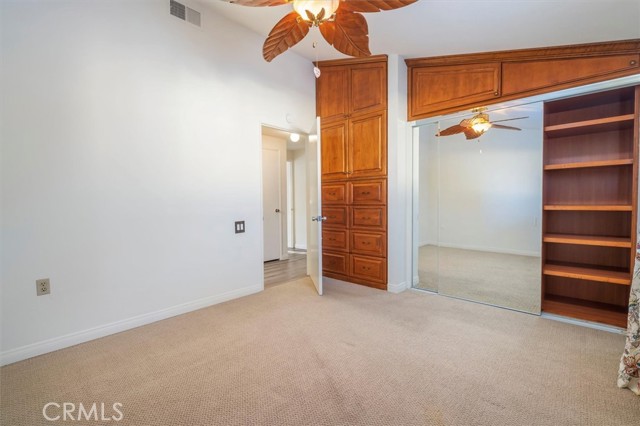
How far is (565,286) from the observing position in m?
2.93

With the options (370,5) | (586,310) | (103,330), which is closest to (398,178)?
(370,5)

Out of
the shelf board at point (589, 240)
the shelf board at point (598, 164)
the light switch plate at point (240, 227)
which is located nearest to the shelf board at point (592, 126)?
the shelf board at point (598, 164)

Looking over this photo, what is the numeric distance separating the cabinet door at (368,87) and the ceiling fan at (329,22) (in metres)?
1.39

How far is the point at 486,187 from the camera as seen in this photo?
11.1 feet

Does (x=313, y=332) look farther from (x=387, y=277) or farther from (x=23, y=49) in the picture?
(x=23, y=49)

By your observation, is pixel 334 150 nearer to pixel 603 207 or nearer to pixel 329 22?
pixel 329 22

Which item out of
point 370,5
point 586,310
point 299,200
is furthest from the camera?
point 299,200

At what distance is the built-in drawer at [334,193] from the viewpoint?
3842mm

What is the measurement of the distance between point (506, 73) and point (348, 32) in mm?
1909

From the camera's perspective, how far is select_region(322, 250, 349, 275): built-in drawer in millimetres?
3887

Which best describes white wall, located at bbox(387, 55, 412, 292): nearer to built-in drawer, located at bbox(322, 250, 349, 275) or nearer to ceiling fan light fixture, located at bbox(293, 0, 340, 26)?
built-in drawer, located at bbox(322, 250, 349, 275)

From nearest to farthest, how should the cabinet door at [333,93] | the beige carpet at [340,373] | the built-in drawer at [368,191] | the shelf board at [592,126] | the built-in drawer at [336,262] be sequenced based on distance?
the beige carpet at [340,373]
the shelf board at [592,126]
the built-in drawer at [368,191]
the cabinet door at [333,93]
the built-in drawer at [336,262]

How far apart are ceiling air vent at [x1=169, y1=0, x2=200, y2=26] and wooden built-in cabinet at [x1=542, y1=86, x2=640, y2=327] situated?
342cm

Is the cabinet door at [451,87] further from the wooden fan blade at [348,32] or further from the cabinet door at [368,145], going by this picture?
the wooden fan blade at [348,32]
